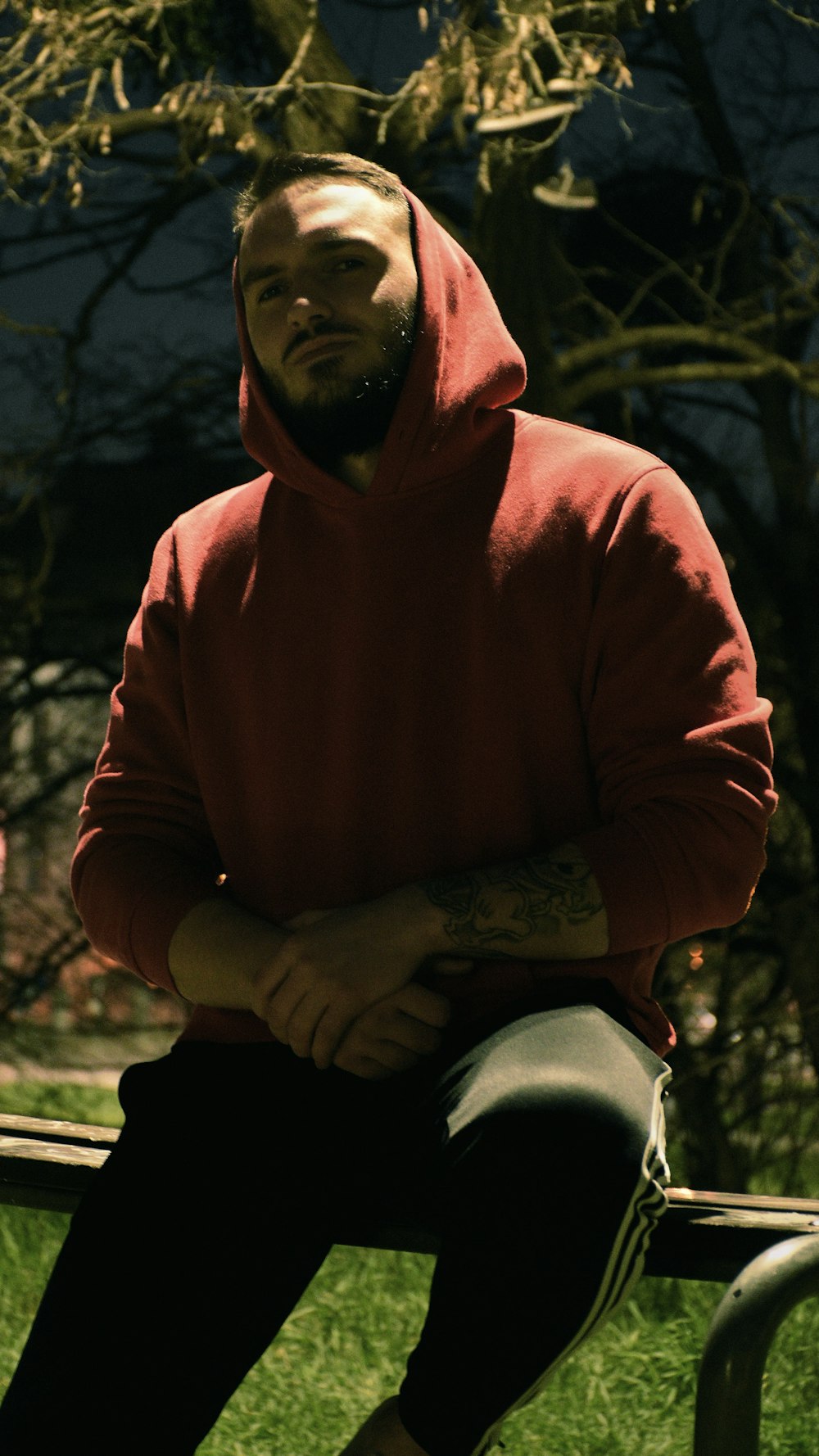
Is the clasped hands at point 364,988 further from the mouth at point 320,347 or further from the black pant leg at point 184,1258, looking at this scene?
the mouth at point 320,347

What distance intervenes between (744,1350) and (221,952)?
0.75m

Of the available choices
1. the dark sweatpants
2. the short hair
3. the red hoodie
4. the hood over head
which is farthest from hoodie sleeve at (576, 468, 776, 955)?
the short hair

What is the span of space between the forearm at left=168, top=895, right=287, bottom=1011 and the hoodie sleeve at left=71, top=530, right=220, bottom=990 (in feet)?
0.11

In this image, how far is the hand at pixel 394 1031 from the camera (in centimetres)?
168

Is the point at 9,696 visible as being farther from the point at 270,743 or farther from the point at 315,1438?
the point at 270,743

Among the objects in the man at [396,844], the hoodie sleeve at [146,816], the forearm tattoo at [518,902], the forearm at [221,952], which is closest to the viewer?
the man at [396,844]

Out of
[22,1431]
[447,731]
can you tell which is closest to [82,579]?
[447,731]

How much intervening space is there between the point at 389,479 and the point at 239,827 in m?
0.49

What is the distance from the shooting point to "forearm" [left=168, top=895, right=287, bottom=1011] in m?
1.76

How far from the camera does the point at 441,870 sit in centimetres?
180

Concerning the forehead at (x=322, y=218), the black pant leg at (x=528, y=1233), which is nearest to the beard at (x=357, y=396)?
the forehead at (x=322, y=218)

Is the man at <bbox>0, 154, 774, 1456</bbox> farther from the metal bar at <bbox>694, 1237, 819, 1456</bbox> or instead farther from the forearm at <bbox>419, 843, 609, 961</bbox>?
the metal bar at <bbox>694, 1237, 819, 1456</bbox>

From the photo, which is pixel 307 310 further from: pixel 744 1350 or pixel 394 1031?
pixel 744 1350

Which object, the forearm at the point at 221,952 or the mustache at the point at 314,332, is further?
the mustache at the point at 314,332
